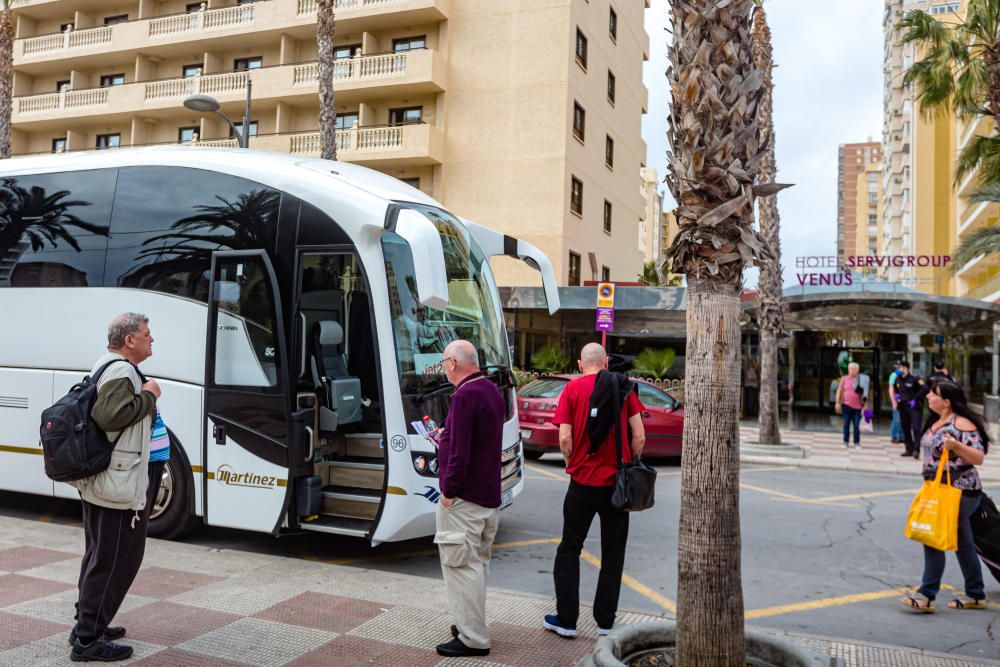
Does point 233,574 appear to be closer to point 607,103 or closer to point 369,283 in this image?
point 369,283

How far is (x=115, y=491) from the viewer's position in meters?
4.48

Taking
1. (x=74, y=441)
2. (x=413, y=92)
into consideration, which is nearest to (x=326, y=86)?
(x=413, y=92)

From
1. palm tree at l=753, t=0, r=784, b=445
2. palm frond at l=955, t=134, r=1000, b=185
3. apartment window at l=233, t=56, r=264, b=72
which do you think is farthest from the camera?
apartment window at l=233, t=56, r=264, b=72

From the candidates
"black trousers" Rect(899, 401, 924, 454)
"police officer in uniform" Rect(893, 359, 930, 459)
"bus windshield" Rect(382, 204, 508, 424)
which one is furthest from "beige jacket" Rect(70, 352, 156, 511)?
"black trousers" Rect(899, 401, 924, 454)

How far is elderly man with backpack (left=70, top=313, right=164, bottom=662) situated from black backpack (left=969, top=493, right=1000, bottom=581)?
5.94 meters

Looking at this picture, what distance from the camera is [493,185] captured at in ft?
92.5

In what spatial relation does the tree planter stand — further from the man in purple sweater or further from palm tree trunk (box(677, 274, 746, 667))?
the man in purple sweater

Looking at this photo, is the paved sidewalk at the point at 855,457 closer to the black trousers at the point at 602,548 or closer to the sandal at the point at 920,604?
the sandal at the point at 920,604

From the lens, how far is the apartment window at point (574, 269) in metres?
29.0

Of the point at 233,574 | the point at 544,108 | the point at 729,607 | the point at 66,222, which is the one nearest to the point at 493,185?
the point at 544,108

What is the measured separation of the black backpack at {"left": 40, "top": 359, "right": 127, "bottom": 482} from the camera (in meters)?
4.37

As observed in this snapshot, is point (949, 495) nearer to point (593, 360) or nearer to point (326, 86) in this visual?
point (593, 360)

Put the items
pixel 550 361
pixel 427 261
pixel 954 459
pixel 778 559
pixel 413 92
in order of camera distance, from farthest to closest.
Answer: pixel 413 92 < pixel 550 361 < pixel 778 559 < pixel 954 459 < pixel 427 261

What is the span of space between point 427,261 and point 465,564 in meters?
2.09
